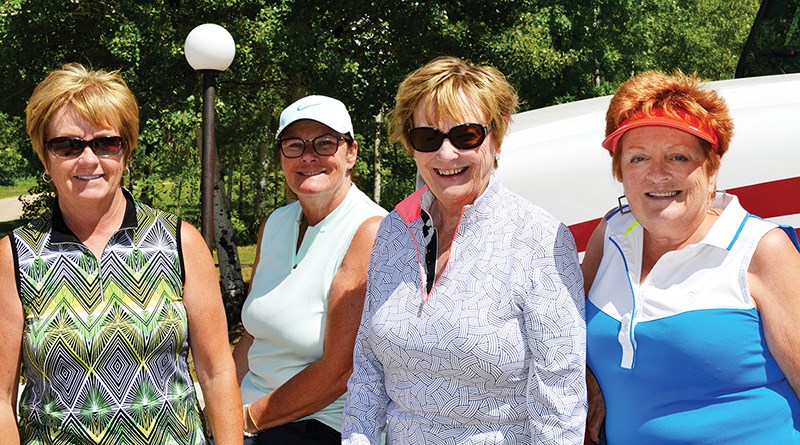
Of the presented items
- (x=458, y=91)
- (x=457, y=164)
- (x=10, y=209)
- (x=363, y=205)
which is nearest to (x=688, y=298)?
(x=457, y=164)

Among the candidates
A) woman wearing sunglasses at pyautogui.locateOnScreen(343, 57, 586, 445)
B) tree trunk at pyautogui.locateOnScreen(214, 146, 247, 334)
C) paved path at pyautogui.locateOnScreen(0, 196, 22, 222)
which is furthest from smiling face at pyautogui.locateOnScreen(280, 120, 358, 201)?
paved path at pyautogui.locateOnScreen(0, 196, 22, 222)

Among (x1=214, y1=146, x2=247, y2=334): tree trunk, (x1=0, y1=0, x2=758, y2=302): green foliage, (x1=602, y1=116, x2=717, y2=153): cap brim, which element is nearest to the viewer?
(x1=602, y1=116, x2=717, y2=153): cap brim

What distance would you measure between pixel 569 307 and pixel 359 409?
73 cm

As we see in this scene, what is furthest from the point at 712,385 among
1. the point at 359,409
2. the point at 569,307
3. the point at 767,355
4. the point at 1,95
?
the point at 1,95

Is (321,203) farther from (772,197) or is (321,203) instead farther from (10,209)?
(10,209)

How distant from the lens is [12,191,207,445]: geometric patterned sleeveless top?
2273 mm

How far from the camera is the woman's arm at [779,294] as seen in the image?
1992 millimetres

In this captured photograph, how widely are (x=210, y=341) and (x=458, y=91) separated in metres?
1.10

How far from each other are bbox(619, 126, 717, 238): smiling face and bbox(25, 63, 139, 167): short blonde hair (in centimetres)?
153

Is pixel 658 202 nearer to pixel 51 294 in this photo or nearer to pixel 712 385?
pixel 712 385

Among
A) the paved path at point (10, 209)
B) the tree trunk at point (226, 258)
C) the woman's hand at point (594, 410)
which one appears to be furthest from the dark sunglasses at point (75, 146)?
the paved path at point (10, 209)

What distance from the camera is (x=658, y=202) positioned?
7.23 ft

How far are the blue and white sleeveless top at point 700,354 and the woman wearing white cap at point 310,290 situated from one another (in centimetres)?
93

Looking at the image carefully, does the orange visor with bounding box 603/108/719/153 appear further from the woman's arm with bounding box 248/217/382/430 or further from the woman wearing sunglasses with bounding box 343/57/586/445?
the woman's arm with bounding box 248/217/382/430
